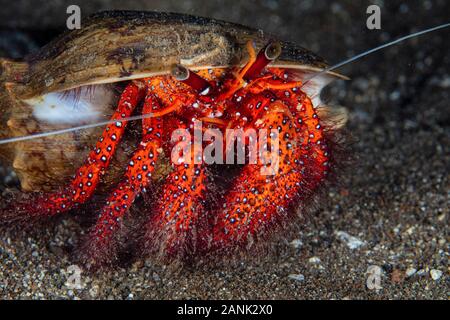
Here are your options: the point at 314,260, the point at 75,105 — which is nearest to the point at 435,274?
the point at 314,260

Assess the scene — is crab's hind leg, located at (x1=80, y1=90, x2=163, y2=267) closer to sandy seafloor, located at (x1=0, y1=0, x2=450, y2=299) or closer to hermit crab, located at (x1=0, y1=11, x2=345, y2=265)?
hermit crab, located at (x1=0, y1=11, x2=345, y2=265)

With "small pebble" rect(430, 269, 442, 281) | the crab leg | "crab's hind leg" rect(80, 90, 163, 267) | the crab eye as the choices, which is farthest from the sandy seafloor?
the crab eye

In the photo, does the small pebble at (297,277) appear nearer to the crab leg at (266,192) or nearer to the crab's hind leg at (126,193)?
the crab leg at (266,192)

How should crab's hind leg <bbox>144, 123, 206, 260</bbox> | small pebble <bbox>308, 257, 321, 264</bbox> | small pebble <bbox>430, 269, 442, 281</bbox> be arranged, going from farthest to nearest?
small pebble <bbox>308, 257, 321, 264</bbox> < small pebble <bbox>430, 269, 442, 281</bbox> < crab's hind leg <bbox>144, 123, 206, 260</bbox>

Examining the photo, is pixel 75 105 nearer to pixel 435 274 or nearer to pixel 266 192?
pixel 266 192

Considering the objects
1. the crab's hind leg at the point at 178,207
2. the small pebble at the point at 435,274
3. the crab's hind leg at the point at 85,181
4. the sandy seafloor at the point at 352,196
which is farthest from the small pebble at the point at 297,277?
the crab's hind leg at the point at 85,181
